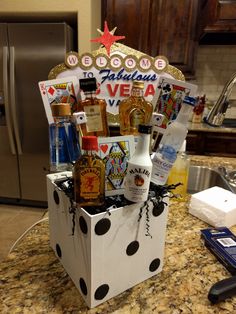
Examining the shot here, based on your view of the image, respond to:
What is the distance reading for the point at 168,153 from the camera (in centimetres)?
57

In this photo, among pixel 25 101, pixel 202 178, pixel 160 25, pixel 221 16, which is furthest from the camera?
pixel 160 25

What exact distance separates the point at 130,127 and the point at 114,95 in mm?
146

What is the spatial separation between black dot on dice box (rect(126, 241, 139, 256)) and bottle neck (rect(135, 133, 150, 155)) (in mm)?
195

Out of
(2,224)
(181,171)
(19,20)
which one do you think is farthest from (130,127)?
(19,20)

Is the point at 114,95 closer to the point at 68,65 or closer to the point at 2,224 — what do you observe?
the point at 68,65

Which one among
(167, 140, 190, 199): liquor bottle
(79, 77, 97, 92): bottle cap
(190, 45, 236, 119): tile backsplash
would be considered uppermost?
(190, 45, 236, 119): tile backsplash

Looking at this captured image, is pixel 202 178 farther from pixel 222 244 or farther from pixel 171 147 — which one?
pixel 171 147

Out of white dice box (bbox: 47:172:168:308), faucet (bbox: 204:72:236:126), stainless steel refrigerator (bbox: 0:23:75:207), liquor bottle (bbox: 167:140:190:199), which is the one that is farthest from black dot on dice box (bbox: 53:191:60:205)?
stainless steel refrigerator (bbox: 0:23:75:207)

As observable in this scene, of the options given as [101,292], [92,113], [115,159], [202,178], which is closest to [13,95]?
[202,178]

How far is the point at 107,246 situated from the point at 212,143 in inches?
80.0

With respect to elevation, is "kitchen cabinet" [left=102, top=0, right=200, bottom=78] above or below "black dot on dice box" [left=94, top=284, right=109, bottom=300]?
above

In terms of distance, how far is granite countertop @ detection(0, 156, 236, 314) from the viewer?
1.60 feet

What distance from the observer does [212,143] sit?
90.4 inches

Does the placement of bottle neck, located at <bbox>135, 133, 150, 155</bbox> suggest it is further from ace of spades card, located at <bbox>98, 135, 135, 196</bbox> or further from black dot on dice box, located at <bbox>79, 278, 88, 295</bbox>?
black dot on dice box, located at <bbox>79, 278, 88, 295</bbox>
